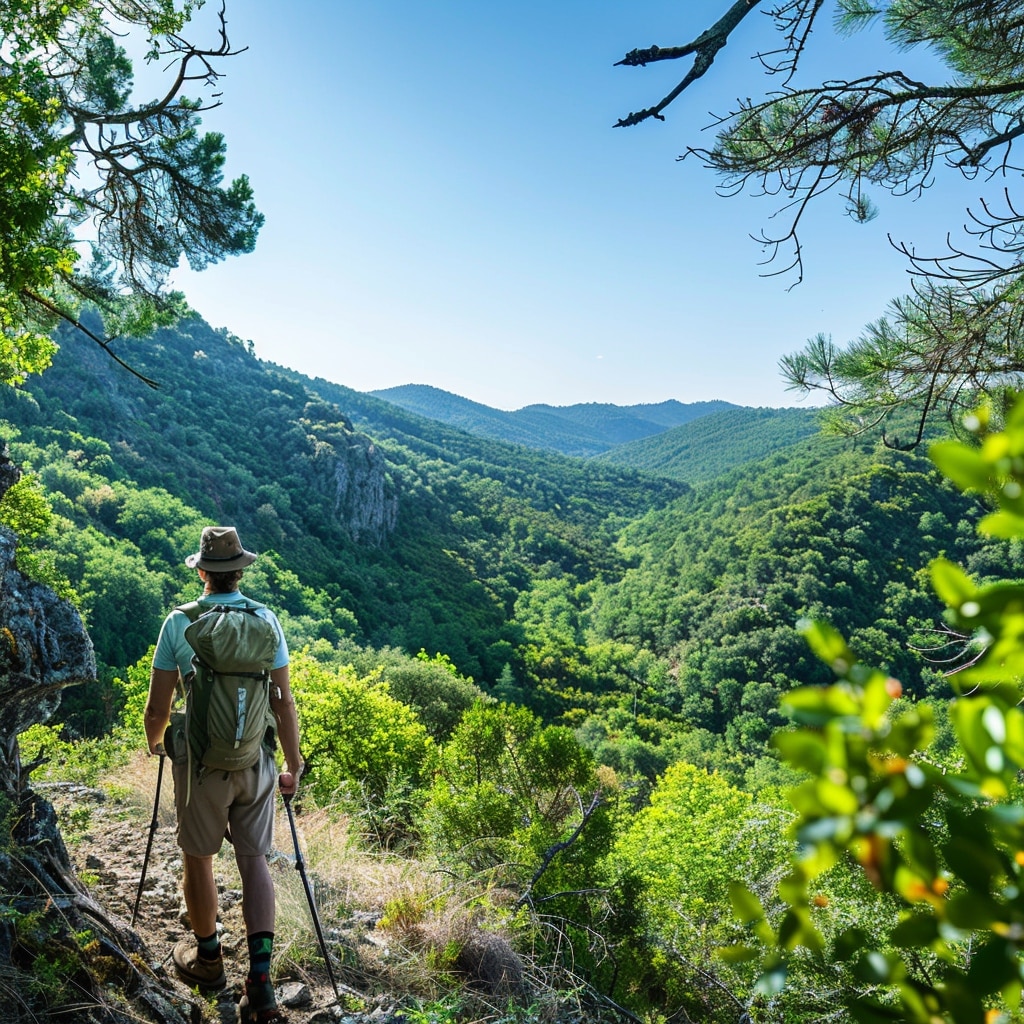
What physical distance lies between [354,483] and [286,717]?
195 ft

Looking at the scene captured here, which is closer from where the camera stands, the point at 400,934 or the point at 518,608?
the point at 400,934

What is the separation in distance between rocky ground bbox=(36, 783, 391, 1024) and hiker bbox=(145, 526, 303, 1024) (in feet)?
0.59

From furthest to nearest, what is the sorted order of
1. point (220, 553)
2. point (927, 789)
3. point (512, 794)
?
point (512, 794), point (220, 553), point (927, 789)

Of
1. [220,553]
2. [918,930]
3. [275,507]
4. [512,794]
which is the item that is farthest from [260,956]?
[275,507]

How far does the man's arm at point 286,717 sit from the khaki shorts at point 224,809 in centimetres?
11

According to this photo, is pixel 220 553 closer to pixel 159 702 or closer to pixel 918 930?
pixel 159 702

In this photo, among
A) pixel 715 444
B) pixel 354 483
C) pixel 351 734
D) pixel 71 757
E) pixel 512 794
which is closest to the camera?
pixel 71 757

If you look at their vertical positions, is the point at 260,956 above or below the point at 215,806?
below

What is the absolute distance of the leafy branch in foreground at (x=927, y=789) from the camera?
15.1 inches

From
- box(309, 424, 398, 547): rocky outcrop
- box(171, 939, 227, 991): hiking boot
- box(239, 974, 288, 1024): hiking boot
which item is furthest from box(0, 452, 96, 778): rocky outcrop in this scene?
box(309, 424, 398, 547): rocky outcrop

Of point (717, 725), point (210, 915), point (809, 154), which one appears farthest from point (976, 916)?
point (717, 725)

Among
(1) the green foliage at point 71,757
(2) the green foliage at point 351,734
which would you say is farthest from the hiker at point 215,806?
(2) the green foliage at point 351,734

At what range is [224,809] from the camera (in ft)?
7.73

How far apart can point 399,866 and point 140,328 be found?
3.59 meters
